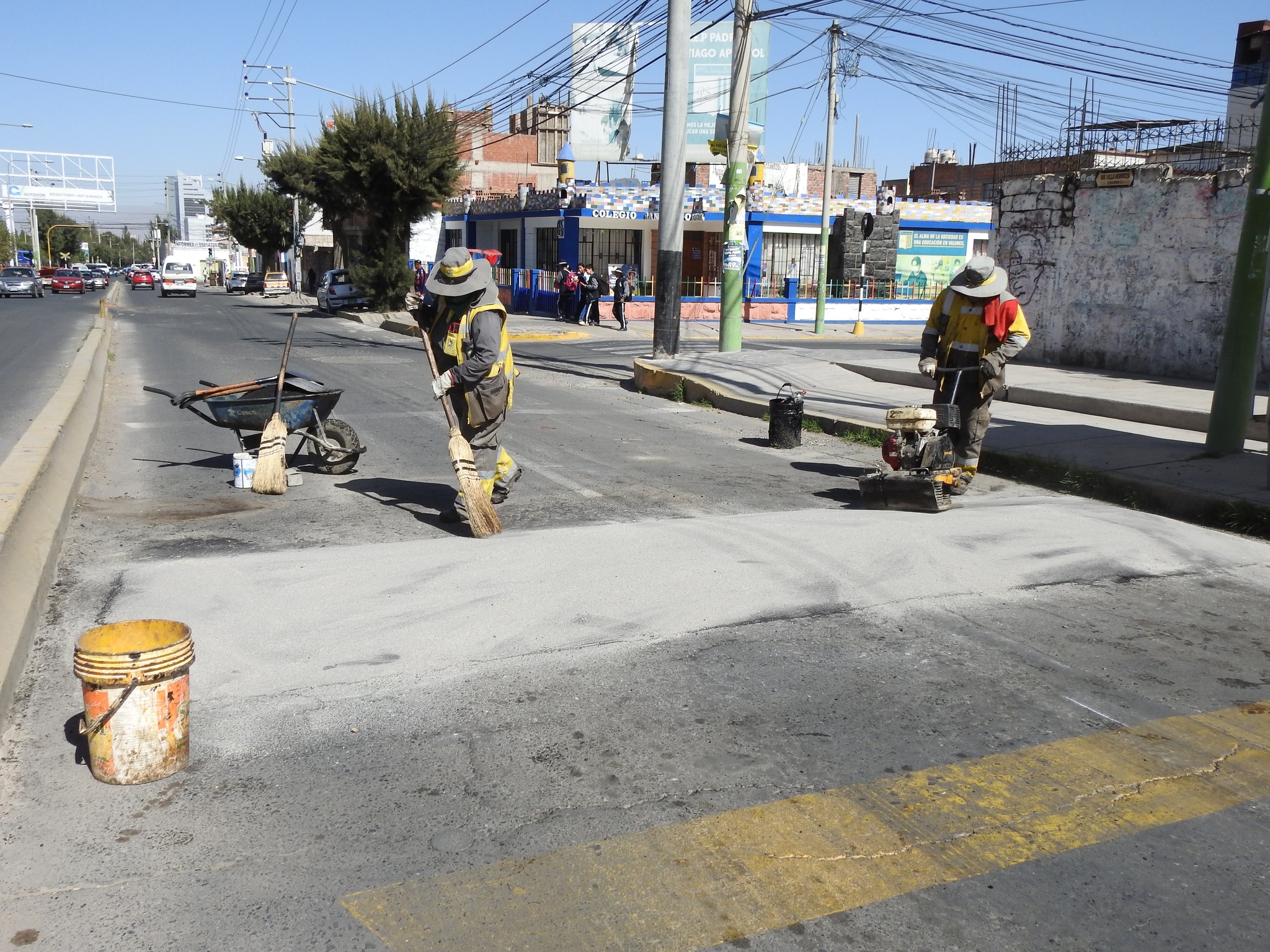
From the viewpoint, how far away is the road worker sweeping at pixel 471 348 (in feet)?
24.8

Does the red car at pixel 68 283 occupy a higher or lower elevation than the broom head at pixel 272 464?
lower

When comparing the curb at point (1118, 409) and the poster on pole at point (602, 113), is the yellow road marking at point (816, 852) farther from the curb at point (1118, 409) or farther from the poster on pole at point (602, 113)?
the poster on pole at point (602, 113)

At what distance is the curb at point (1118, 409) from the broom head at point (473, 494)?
7.00 meters

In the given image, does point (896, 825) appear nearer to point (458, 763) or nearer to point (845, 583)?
point (458, 763)

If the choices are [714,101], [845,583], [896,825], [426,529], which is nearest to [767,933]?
[896,825]

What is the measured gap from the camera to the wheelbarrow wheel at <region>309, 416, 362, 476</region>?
381 inches

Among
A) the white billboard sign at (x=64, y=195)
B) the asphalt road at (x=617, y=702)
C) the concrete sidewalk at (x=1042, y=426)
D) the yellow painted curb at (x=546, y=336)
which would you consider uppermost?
the white billboard sign at (x=64, y=195)

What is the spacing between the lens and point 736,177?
20.8 metres

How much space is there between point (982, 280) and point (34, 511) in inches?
284

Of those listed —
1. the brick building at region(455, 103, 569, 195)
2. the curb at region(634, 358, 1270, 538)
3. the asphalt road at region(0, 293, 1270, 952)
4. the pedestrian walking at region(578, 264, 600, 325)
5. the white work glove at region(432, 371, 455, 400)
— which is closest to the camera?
the asphalt road at region(0, 293, 1270, 952)

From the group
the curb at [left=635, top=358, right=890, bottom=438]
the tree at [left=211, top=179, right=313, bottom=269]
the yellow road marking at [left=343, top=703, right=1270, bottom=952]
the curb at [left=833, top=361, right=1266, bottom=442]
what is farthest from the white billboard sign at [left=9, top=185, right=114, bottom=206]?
the yellow road marking at [left=343, top=703, right=1270, bottom=952]

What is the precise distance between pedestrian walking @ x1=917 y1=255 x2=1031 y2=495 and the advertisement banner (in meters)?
31.6

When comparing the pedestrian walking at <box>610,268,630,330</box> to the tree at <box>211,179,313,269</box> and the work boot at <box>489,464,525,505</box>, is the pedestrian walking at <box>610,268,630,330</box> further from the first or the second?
the tree at <box>211,179,313,269</box>

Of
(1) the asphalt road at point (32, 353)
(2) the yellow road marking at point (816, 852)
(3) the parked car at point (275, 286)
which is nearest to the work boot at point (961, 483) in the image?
(2) the yellow road marking at point (816, 852)
